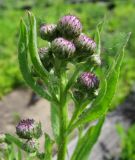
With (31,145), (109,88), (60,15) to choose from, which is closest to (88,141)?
(31,145)

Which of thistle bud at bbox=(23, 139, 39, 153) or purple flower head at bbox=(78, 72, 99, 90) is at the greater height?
purple flower head at bbox=(78, 72, 99, 90)

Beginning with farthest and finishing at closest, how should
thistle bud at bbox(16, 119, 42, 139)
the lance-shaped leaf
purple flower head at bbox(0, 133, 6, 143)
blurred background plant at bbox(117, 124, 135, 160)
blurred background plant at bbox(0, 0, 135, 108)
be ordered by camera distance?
blurred background plant at bbox(0, 0, 135, 108), blurred background plant at bbox(117, 124, 135, 160), purple flower head at bbox(0, 133, 6, 143), thistle bud at bbox(16, 119, 42, 139), the lance-shaped leaf

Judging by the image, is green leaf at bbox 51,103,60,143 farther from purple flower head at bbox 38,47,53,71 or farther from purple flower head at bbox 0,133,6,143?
purple flower head at bbox 38,47,53,71

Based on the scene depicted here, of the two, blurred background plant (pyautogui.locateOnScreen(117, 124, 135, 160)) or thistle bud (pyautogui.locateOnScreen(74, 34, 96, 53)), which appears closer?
thistle bud (pyautogui.locateOnScreen(74, 34, 96, 53))

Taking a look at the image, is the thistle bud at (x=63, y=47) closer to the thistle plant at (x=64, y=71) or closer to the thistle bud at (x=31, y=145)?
the thistle plant at (x=64, y=71)

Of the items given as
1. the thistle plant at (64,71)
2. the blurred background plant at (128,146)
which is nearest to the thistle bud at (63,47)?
the thistle plant at (64,71)

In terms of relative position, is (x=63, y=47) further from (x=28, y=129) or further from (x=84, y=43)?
→ (x=28, y=129)

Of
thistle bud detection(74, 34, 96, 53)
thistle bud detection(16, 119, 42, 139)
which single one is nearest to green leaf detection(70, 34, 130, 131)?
thistle bud detection(74, 34, 96, 53)
